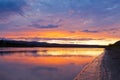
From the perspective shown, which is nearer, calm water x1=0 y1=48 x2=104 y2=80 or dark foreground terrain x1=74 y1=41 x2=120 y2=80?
dark foreground terrain x1=74 y1=41 x2=120 y2=80

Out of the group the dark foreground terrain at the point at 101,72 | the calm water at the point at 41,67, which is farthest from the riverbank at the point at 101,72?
the calm water at the point at 41,67

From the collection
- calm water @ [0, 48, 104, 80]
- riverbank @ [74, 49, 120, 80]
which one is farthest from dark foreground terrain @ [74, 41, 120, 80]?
calm water @ [0, 48, 104, 80]

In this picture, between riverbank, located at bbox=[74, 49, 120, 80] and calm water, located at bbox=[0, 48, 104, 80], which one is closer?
riverbank, located at bbox=[74, 49, 120, 80]

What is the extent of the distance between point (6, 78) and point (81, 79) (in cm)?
634

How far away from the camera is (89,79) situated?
18016 mm

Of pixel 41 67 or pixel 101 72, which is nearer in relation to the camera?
pixel 101 72

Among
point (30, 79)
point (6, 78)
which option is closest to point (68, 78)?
point (30, 79)

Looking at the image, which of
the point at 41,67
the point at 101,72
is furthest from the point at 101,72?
the point at 41,67

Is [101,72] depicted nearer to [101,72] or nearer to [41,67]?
[101,72]

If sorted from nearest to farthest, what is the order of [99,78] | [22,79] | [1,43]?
1. [99,78]
2. [22,79]
3. [1,43]

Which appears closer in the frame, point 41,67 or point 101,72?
point 101,72

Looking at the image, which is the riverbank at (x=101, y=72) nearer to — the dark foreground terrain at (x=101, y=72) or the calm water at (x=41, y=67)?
the dark foreground terrain at (x=101, y=72)

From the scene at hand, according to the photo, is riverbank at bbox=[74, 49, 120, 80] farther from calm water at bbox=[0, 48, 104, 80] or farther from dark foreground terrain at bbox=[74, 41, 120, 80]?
calm water at bbox=[0, 48, 104, 80]

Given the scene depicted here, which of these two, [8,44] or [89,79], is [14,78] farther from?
[8,44]
